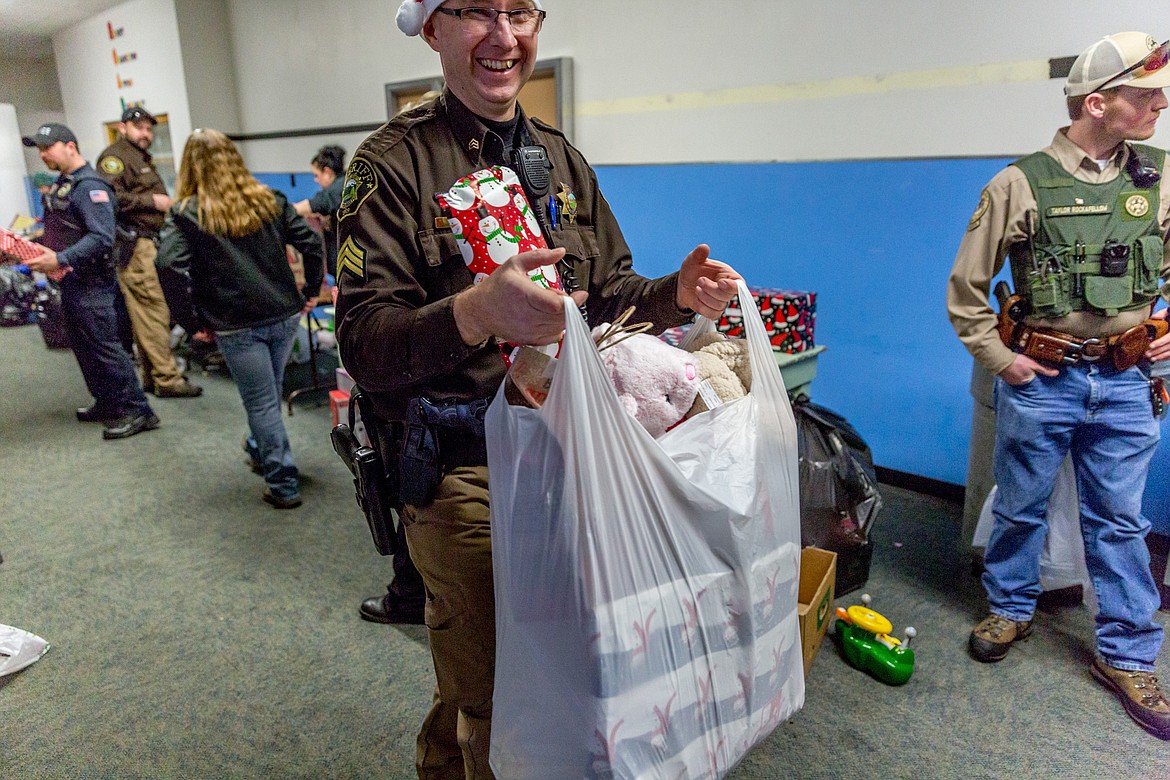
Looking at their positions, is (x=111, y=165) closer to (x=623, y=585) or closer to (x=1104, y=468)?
(x=623, y=585)

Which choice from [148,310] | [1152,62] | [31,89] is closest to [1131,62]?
[1152,62]

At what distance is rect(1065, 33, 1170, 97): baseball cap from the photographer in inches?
63.5

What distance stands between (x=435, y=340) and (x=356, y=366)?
0.52ft

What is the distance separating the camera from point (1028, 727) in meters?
1.70

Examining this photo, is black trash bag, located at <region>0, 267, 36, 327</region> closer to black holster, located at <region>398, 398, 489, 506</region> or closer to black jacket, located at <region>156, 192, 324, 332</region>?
black jacket, located at <region>156, 192, 324, 332</region>

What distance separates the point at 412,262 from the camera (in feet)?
3.33

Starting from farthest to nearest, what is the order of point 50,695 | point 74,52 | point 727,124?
point 74,52 < point 727,124 < point 50,695

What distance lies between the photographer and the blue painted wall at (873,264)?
103 inches

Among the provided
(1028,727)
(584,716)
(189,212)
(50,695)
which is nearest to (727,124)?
(189,212)

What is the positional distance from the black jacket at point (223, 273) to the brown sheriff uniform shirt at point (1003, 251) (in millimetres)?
2299

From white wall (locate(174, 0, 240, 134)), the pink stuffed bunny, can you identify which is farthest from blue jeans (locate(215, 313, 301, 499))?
white wall (locate(174, 0, 240, 134))

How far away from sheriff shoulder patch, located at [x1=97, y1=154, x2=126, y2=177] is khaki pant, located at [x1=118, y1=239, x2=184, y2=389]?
511 mm

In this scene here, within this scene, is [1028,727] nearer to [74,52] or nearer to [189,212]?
[189,212]

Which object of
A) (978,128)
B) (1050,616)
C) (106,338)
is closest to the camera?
(1050,616)
